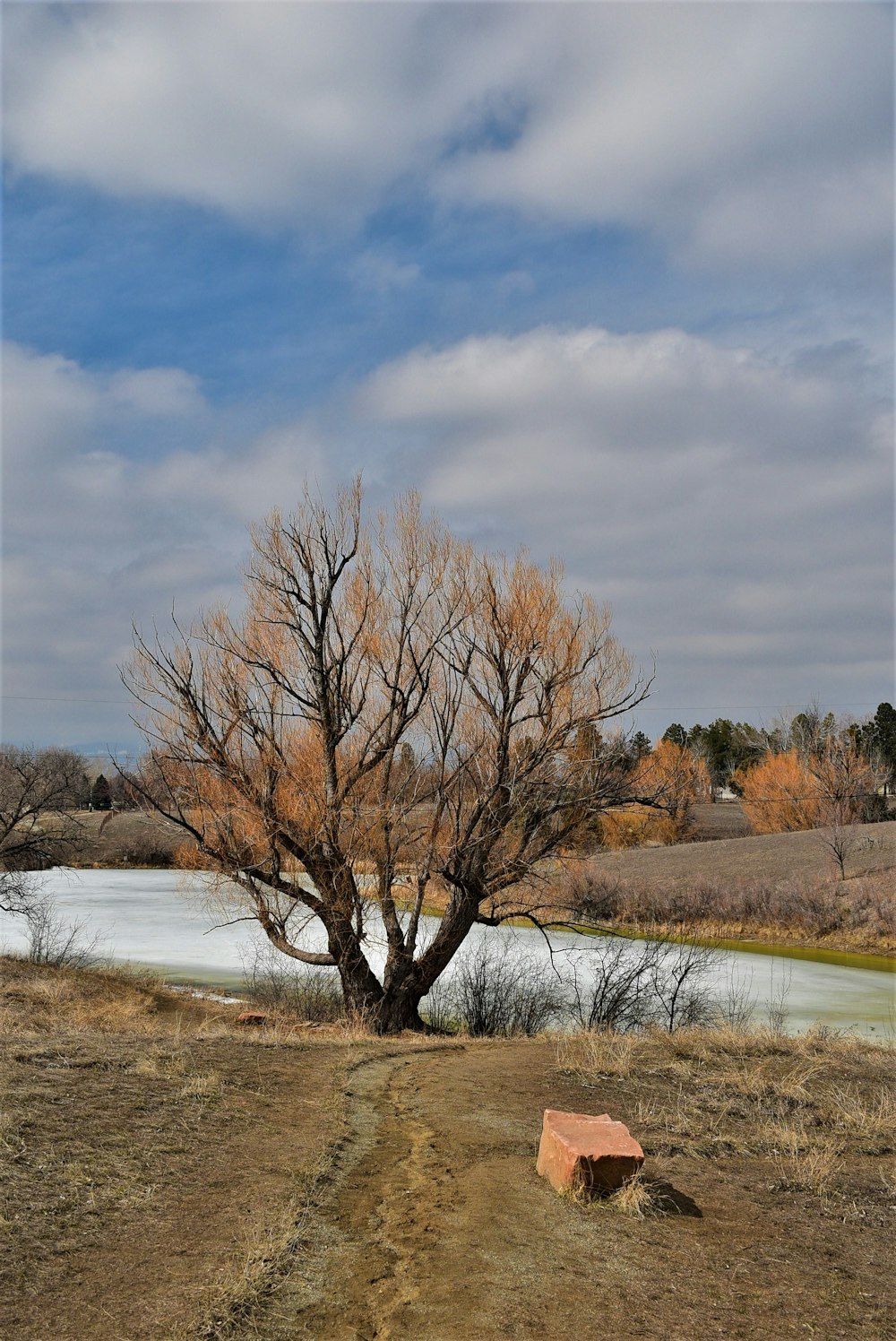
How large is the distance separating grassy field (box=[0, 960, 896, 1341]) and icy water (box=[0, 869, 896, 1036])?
847cm

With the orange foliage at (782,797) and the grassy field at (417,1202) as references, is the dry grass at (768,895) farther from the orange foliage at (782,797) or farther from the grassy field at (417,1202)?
the grassy field at (417,1202)

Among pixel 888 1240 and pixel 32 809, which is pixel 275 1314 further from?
pixel 32 809

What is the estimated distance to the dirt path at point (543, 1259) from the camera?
171 inches

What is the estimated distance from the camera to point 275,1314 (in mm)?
4301

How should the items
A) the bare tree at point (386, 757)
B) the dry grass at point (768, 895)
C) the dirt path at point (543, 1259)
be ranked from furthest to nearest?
the dry grass at point (768, 895) < the bare tree at point (386, 757) < the dirt path at point (543, 1259)

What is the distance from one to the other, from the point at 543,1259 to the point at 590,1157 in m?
0.92

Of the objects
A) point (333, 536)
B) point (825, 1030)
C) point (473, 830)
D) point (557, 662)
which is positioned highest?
point (333, 536)

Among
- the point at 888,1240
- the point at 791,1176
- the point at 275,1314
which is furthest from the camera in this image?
the point at 791,1176

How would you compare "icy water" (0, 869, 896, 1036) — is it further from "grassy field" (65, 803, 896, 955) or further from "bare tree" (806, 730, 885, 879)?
"bare tree" (806, 730, 885, 879)

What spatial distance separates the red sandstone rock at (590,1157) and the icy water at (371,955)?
11083mm

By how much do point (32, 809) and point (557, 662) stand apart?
52.1 ft

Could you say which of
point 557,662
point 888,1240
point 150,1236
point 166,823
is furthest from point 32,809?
point 888,1240

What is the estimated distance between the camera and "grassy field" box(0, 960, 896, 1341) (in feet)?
14.4

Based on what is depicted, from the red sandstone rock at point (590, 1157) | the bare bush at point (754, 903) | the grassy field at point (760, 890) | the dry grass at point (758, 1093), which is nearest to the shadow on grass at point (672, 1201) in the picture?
the red sandstone rock at point (590, 1157)
